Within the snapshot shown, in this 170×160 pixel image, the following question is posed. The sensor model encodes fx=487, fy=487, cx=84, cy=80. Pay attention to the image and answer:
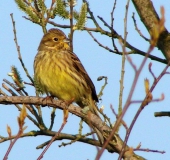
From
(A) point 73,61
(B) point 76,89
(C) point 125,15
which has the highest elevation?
(A) point 73,61

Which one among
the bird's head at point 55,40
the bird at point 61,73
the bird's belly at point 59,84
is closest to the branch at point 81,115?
the bird at point 61,73

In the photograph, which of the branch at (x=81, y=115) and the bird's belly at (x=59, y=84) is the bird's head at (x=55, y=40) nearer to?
the bird's belly at (x=59, y=84)

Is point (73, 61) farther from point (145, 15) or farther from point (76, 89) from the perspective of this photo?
point (145, 15)

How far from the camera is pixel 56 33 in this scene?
920cm

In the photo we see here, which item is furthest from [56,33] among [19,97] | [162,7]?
[162,7]

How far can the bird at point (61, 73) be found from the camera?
8078mm

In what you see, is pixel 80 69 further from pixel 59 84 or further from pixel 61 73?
pixel 59 84

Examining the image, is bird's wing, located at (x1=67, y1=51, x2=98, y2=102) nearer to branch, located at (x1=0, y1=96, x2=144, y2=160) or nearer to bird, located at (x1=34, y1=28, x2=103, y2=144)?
bird, located at (x1=34, y1=28, x2=103, y2=144)

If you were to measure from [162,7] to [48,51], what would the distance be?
653 cm

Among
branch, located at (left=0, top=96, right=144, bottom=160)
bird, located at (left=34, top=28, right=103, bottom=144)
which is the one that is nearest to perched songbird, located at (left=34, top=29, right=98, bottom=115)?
bird, located at (left=34, top=28, right=103, bottom=144)

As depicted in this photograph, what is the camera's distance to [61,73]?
8.30 m

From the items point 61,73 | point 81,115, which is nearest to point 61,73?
point 61,73

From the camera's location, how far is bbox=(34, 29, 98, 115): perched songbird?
808 cm

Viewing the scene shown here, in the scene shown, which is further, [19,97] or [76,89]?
[76,89]
